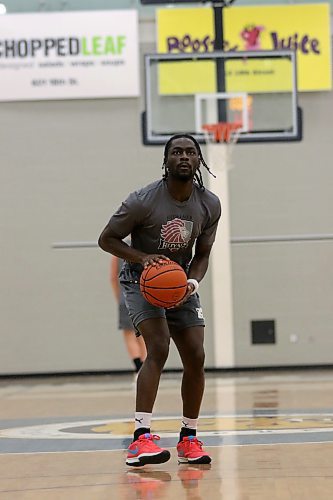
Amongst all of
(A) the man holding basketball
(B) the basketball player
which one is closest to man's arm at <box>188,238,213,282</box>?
(A) the man holding basketball

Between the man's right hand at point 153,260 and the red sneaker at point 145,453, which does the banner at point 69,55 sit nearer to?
the man's right hand at point 153,260

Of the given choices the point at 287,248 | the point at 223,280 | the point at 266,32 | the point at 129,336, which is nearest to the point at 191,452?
the point at 129,336

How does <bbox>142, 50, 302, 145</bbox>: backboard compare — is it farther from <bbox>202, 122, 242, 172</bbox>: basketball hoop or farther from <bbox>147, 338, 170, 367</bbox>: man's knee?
<bbox>147, 338, 170, 367</bbox>: man's knee

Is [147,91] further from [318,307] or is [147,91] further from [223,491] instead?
[223,491]

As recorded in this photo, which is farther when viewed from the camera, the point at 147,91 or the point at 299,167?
the point at 299,167

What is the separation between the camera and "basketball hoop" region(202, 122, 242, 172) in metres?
12.0

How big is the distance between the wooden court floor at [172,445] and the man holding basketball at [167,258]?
24 centimetres

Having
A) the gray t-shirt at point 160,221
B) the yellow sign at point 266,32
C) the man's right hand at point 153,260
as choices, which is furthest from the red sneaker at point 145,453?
the yellow sign at point 266,32

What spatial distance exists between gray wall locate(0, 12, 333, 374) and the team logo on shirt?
8356mm

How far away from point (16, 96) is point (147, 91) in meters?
2.27

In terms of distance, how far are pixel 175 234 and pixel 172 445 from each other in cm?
141

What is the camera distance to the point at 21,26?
13.5 meters

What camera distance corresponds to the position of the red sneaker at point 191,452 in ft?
16.6

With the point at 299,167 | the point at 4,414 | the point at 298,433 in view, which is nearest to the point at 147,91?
the point at 299,167
